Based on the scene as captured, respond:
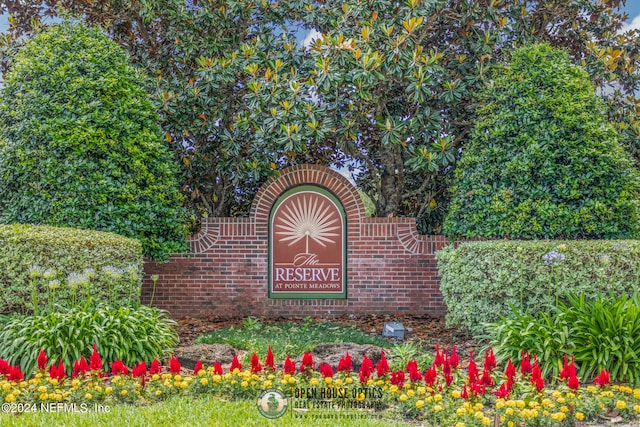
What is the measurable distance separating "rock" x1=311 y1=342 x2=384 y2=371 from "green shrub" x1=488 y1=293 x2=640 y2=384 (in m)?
1.22

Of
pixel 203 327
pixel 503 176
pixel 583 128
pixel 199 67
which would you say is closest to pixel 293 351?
pixel 203 327

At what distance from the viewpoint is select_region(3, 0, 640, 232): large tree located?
316 inches

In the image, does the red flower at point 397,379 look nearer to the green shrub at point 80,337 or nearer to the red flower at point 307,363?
the red flower at point 307,363

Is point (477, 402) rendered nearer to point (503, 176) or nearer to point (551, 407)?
point (551, 407)

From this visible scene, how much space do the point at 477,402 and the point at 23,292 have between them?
469cm

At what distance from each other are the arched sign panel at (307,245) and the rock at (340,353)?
276 centimetres

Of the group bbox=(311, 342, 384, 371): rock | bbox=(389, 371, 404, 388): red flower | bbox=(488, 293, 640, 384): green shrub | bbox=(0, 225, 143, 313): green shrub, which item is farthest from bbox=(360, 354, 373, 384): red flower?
bbox=(0, 225, 143, 313): green shrub

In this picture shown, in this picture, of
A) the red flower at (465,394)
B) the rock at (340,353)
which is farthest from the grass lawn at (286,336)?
the red flower at (465,394)

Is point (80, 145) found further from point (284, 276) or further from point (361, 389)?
point (361, 389)

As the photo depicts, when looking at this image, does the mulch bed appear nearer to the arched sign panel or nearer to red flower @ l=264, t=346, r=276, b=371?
the arched sign panel

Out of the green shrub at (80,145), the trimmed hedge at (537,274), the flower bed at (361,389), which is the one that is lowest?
the flower bed at (361,389)

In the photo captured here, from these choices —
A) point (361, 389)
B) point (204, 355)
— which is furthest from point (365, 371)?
point (204, 355)

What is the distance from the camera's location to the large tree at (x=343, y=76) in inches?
316

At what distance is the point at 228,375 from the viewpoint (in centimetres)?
433
